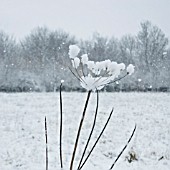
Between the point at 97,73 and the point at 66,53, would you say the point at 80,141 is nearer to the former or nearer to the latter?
the point at 97,73

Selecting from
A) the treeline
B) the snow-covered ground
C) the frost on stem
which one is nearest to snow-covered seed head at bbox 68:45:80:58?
the frost on stem

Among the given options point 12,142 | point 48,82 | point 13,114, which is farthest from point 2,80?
point 12,142

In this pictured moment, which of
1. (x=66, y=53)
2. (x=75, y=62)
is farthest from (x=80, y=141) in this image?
(x=66, y=53)

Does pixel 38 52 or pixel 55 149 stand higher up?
pixel 38 52

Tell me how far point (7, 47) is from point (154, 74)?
22.0 metres

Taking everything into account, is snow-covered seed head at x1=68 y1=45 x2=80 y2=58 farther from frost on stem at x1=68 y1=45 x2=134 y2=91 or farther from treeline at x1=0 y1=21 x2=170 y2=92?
treeline at x1=0 y1=21 x2=170 y2=92

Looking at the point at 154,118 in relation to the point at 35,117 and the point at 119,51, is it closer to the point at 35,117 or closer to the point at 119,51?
the point at 35,117

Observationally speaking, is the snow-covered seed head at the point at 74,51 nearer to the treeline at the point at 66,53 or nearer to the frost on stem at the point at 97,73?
the frost on stem at the point at 97,73

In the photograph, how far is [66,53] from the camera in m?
44.9

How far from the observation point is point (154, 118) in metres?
14.1

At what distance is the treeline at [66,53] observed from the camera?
34.6 m

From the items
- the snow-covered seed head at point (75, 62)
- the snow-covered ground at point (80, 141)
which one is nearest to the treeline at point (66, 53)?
the snow-covered ground at point (80, 141)

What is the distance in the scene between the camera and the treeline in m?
34.6

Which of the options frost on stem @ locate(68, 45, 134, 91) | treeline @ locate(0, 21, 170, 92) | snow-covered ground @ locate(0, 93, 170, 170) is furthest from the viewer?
treeline @ locate(0, 21, 170, 92)
